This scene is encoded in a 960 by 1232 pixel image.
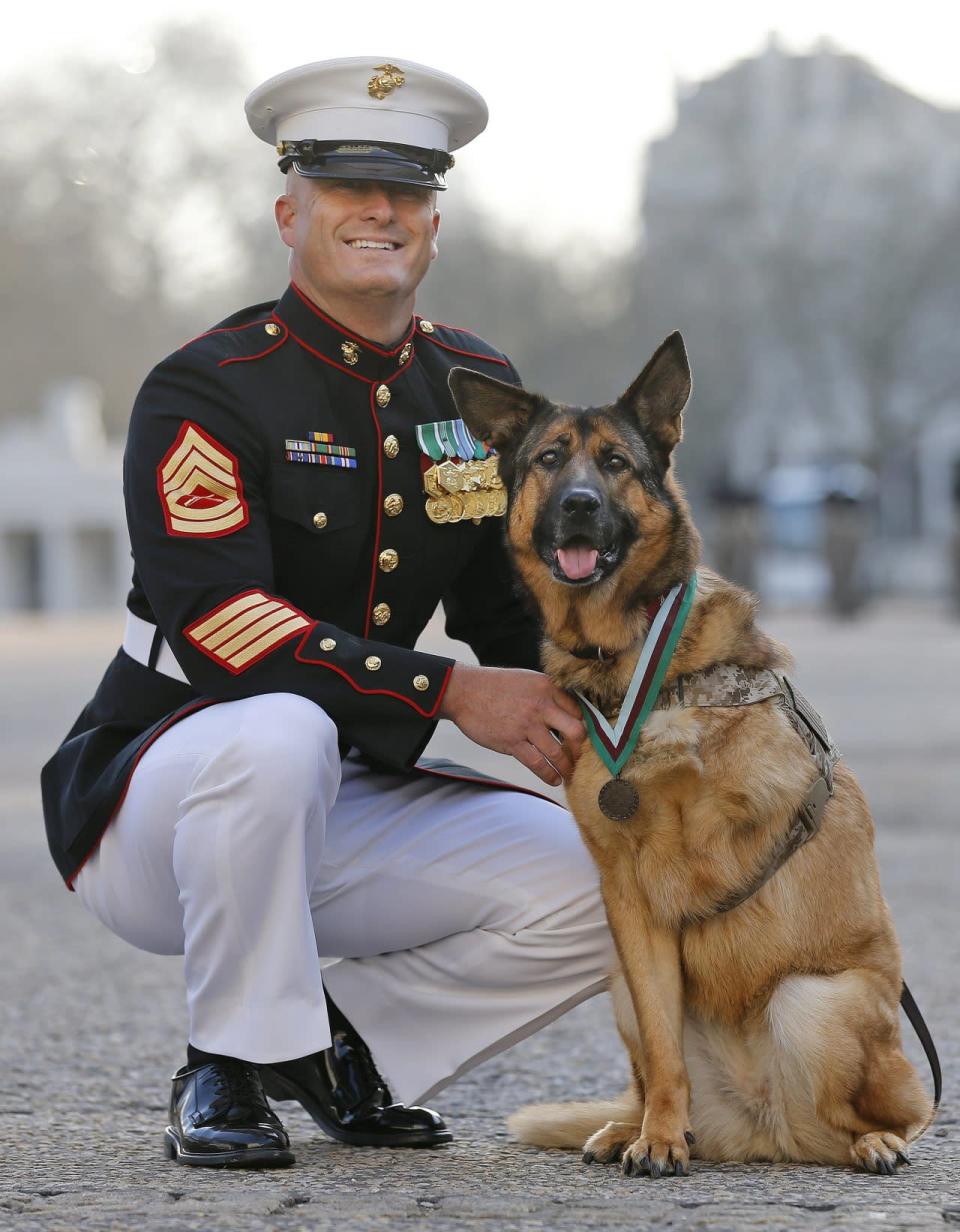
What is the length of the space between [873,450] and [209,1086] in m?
39.8

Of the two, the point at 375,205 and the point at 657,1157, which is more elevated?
the point at 375,205

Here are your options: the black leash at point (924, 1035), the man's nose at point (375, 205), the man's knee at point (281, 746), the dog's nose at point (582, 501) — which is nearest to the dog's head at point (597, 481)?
the dog's nose at point (582, 501)

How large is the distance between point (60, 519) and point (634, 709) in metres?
50.2

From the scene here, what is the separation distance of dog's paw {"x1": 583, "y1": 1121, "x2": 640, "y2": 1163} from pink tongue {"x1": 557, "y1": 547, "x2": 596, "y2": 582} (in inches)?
42.8

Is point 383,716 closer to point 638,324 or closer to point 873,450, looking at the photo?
point 873,450

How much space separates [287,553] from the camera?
3.99 m

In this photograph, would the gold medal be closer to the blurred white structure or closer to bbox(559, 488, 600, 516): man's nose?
bbox(559, 488, 600, 516): man's nose

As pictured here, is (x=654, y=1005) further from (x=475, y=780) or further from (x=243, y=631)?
(x=243, y=631)

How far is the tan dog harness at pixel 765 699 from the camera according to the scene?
3527mm

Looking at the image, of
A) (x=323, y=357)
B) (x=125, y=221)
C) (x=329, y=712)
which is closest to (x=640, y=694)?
(x=329, y=712)

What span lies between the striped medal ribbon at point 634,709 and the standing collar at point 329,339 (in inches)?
36.1

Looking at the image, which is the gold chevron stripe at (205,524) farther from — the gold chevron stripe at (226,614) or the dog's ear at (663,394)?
the dog's ear at (663,394)

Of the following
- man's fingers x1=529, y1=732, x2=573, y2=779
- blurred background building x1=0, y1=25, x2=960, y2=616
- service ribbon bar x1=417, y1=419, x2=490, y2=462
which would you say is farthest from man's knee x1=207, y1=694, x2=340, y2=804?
blurred background building x1=0, y1=25, x2=960, y2=616

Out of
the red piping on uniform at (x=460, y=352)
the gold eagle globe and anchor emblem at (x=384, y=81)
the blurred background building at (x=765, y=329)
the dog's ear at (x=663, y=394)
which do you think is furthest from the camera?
the blurred background building at (x=765, y=329)
